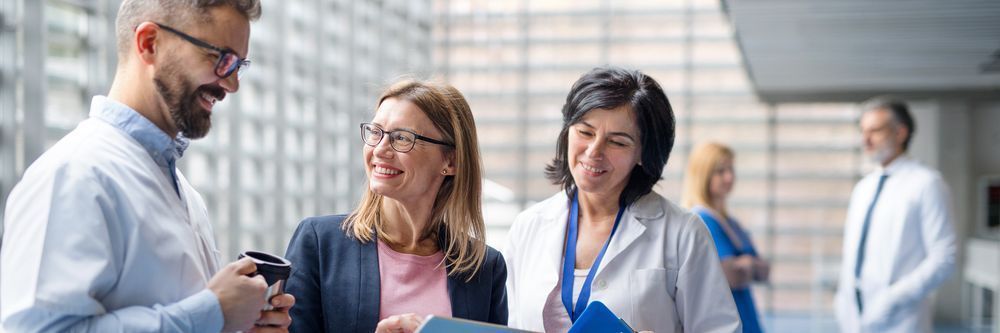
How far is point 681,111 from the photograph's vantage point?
1644 cm

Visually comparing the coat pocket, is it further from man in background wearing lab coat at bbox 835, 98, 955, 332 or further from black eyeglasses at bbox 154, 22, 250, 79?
man in background wearing lab coat at bbox 835, 98, 955, 332

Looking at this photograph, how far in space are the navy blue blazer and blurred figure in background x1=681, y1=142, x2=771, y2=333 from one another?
2.28 meters

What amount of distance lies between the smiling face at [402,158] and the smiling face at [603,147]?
47 centimetres

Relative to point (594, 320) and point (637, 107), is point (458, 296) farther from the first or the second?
point (637, 107)

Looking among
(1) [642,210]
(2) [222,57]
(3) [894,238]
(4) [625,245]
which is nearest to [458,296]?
(4) [625,245]

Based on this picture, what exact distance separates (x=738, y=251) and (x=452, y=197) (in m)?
2.57

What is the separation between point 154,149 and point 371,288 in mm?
758

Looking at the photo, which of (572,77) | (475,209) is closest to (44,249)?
(475,209)

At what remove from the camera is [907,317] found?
5.05 metres

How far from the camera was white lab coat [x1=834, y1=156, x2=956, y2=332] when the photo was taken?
4969mm

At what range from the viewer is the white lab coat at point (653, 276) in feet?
9.15

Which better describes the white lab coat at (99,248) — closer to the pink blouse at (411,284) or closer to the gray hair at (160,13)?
the gray hair at (160,13)

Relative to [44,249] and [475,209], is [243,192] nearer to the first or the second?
[475,209]

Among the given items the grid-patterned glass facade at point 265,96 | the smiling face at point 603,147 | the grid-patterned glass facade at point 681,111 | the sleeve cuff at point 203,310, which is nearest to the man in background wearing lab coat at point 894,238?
the smiling face at point 603,147
